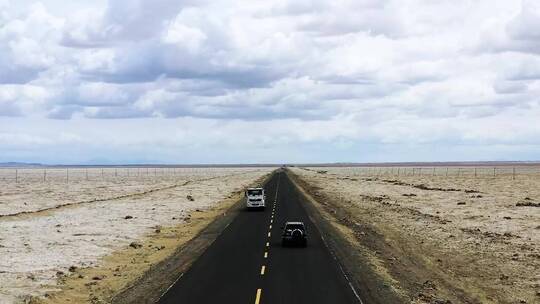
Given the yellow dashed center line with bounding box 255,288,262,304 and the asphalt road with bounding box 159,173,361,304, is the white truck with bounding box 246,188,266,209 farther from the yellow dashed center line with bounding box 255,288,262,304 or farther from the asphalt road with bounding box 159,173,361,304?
the yellow dashed center line with bounding box 255,288,262,304

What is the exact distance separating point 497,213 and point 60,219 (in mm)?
43245

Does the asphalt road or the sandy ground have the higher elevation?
the asphalt road

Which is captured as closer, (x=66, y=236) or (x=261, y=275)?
(x=261, y=275)

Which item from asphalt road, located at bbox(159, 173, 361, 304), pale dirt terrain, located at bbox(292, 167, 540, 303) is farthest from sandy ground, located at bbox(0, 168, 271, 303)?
pale dirt terrain, located at bbox(292, 167, 540, 303)

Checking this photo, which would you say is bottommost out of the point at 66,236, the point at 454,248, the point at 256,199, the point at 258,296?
the point at 66,236

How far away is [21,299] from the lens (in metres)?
23.7

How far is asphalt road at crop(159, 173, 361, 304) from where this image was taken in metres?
23.1

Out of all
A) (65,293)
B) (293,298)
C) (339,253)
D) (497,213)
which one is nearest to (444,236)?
(339,253)

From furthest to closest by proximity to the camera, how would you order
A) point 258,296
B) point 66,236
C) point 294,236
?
1. point 66,236
2. point 294,236
3. point 258,296

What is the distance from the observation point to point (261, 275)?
91.2 feet

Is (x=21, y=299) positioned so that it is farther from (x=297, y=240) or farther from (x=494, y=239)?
(x=494, y=239)

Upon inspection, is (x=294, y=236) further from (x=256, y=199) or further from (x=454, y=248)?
(x=256, y=199)

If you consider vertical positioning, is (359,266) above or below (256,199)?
below

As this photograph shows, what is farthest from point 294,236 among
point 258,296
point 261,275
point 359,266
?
point 258,296
